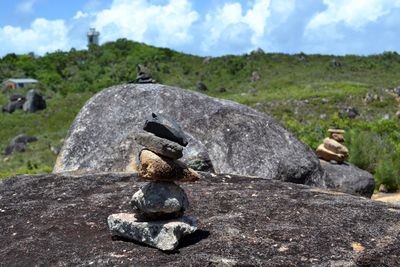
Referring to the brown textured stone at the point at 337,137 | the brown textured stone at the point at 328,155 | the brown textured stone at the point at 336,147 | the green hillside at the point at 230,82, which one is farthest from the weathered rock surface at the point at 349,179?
the green hillside at the point at 230,82

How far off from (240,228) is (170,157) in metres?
1.14

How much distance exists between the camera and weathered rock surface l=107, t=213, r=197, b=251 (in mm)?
6723

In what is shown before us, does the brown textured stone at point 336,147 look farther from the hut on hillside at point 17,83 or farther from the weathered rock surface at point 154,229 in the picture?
the hut on hillside at point 17,83

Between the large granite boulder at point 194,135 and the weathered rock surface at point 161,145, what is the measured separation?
18.3 feet

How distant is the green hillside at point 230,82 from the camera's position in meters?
41.0

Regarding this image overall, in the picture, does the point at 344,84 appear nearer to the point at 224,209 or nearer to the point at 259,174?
the point at 259,174

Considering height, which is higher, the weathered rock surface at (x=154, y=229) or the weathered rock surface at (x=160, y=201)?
the weathered rock surface at (x=160, y=201)

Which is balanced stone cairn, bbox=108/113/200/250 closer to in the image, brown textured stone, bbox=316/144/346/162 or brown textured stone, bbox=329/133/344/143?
brown textured stone, bbox=316/144/346/162

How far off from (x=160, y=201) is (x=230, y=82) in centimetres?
5990

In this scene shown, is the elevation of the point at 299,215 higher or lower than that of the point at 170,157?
lower

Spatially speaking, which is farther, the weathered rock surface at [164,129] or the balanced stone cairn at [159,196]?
the weathered rock surface at [164,129]

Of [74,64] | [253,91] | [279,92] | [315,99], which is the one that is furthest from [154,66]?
[315,99]

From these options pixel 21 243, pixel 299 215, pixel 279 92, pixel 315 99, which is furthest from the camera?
pixel 279 92

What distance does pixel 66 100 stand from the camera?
57.0 meters
